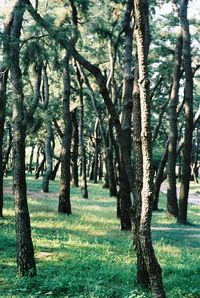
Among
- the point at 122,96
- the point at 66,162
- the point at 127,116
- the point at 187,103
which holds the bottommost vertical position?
the point at 66,162

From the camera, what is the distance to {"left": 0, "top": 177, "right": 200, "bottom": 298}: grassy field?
7762mm

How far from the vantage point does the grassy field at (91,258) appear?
7.76 meters

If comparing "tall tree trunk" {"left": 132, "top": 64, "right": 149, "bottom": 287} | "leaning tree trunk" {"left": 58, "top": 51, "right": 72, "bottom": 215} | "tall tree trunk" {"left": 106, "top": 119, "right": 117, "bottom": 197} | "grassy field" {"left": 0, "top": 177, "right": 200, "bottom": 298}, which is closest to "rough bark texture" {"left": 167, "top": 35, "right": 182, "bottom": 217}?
"grassy field" {"left": 0, "top": 177, "right": 200, "bottom": 298}

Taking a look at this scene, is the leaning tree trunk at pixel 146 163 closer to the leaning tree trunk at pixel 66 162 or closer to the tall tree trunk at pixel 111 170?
the leaning tree trunk at pixel 66 162

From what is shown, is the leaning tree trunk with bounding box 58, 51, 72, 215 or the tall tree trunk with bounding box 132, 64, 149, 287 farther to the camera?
the leaning tree trunk with bounding box 58, 51, 72, 215

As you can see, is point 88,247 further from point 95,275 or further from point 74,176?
point 74,176

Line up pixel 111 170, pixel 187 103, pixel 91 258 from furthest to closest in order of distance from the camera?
pixel 111 170 < pixel 187 103 < pixel 91 258

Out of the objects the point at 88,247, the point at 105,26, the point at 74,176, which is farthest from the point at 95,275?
the point at 74,176

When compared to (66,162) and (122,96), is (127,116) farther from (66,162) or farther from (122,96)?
(66,162)

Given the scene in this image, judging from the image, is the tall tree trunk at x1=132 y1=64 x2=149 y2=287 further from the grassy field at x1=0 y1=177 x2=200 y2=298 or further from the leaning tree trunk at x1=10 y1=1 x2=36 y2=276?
the leaning tree trunk at x1=10 y1=1 x2=36 y2=276

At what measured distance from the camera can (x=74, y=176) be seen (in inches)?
1414

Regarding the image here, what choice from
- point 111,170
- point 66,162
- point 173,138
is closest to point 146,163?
point 66,162

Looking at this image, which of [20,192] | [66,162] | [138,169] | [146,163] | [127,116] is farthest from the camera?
[66,162]

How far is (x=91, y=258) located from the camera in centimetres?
1009
